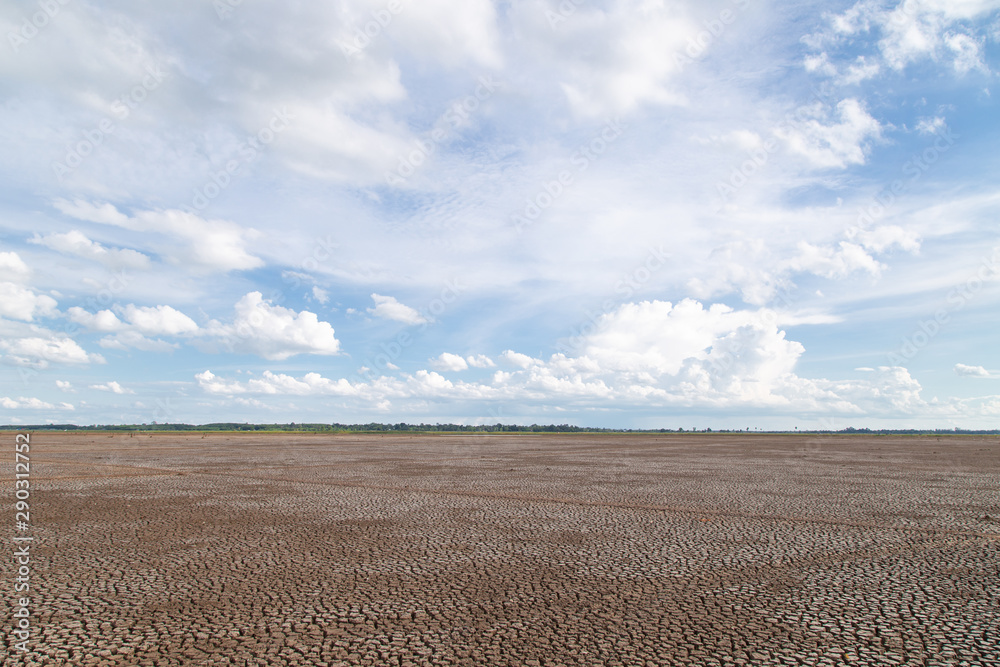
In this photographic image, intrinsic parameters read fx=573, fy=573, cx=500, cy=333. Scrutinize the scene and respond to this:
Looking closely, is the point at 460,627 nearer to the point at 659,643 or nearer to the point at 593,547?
the point at 659,643

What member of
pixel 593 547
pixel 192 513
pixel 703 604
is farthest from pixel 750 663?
pixel 192 513

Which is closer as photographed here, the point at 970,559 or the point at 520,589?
the point at 520,589

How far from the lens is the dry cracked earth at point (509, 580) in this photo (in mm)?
5160

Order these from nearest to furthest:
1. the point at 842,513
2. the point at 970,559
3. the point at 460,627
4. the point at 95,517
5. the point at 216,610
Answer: the point at 460,627 → the point at 216,610 → the point at 970,559 → the point at 95,517 → the point at 842,513

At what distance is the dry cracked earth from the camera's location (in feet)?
16.9

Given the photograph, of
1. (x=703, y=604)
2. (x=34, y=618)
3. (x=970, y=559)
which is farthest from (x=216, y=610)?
(x=970, y=559)

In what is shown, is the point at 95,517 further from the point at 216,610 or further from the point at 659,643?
the point at 659,643

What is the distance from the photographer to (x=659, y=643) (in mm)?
5266

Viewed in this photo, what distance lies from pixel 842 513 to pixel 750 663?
368 inches

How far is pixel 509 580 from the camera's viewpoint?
7172mm

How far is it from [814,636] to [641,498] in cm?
924

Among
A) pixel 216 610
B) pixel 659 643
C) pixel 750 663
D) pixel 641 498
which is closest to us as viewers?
pixel 750 663

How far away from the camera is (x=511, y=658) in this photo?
194 inches

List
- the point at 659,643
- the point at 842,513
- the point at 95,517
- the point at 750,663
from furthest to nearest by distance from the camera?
the point at 842,513 < the point at 95,517 < the point at 659,643 < the point at 750,663
